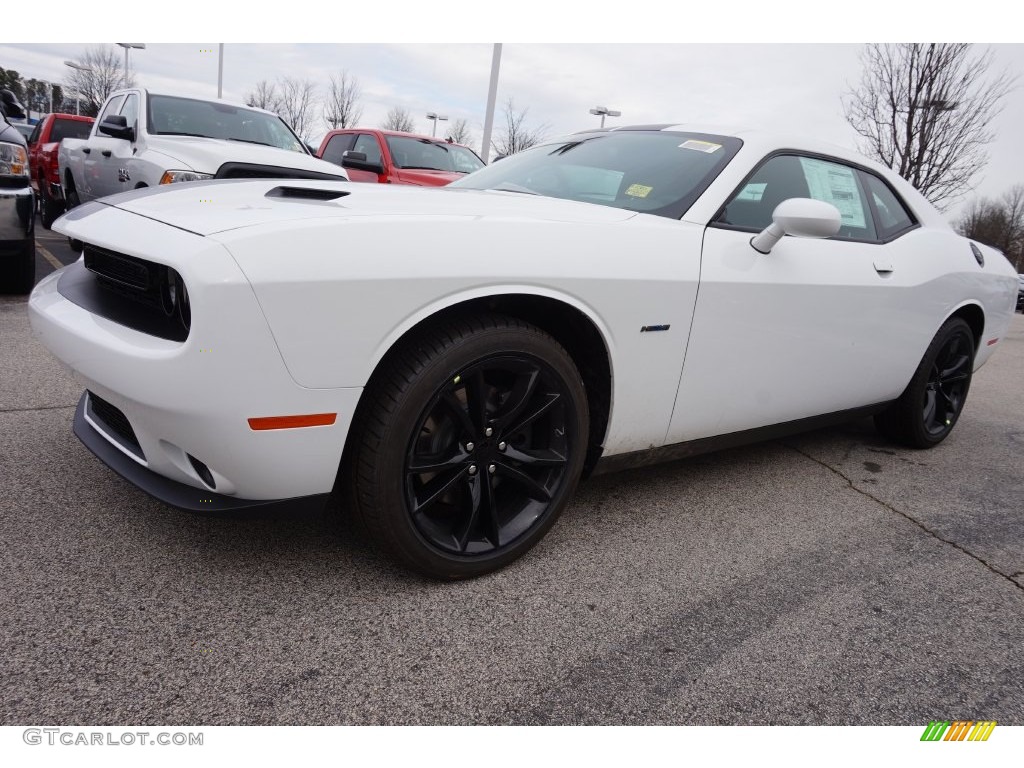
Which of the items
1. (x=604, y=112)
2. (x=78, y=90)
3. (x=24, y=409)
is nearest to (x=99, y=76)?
(x=78, y=90)

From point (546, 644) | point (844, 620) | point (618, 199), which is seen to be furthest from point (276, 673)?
point (618, 199)

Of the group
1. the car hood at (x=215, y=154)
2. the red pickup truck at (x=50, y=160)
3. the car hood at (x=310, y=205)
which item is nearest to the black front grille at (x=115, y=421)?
the car hood at (x=310, y=205)

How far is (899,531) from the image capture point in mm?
2805

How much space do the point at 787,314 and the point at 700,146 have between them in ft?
2.42

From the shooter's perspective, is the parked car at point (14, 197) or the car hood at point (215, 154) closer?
the parked car at point (14, 197)

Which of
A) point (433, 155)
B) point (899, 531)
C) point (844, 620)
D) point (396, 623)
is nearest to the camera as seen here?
point (396, 623)

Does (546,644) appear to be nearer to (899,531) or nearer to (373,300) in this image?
(373,300)

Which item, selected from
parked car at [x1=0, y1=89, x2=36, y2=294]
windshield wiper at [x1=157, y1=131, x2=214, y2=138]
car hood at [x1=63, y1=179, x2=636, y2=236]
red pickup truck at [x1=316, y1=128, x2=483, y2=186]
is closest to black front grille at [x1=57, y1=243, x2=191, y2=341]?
car hood at [x1=63, y1=179, x2=636, y2=236]

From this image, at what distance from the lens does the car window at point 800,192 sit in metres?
2.61

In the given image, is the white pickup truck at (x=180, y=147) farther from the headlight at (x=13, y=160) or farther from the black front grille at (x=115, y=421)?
the black front grille at (x=115, y=421)

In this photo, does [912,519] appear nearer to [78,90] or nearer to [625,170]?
[625,170]

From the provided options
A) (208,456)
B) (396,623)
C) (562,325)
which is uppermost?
(562,325)

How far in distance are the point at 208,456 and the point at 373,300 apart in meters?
0.53

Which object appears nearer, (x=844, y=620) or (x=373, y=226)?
(x=373, y=226)
